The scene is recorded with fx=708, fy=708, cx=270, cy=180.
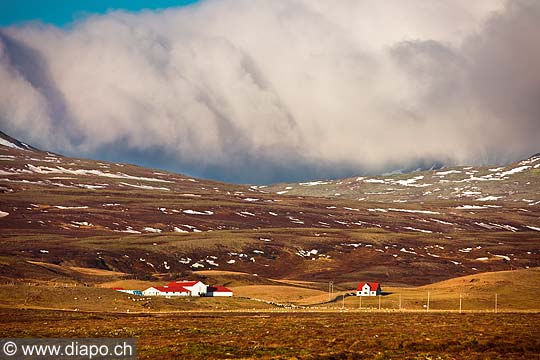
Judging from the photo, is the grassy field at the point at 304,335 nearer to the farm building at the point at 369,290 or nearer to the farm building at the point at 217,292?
the farm building at the point at 369,290

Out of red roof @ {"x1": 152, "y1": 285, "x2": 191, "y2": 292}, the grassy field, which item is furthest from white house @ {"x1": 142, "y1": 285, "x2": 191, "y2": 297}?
the grassy field

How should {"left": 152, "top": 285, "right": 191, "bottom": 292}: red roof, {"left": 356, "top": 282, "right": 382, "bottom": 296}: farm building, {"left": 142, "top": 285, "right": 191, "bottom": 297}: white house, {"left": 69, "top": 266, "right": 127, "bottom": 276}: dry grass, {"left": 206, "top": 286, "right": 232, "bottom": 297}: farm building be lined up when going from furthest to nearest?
{"left": 69, "top": 266, "right": 127, "bottom": 276}: dry grass < {"left": 206, "top": 286, "right": 232, "bottom": 297}: farm building < {"left": 356, "top": 282, "right": 382, "bottom": 296}: farm building < {"left": 152, "top": 285, "right": 191, "bottom": 292}: red roof < {"left": 142, "top": 285, "right": 191, "bottom": 297}: white house

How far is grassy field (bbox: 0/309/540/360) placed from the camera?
47719mm

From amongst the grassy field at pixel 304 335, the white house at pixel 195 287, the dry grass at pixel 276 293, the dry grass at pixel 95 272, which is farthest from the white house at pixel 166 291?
the grassy field at pixel 304 335

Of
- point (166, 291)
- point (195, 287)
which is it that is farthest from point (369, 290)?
point (166, 291)

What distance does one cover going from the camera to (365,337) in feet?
189

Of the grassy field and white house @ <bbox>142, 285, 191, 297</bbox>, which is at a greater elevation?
white house @ <bbox>142, 285, 191, 297</bbox>

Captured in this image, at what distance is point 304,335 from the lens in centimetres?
5912

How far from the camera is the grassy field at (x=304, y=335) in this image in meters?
47.7

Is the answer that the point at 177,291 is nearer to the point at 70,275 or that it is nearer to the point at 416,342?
the point at 70,275

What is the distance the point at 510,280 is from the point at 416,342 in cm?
8483

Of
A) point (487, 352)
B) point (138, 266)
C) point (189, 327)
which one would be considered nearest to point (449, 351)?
point (487, 352)

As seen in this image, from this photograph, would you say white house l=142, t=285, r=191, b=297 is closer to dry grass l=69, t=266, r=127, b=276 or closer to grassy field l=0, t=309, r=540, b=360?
dry grass l=69, t=266, r=127, b=276

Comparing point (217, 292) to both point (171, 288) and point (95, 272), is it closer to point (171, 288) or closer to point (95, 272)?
point (171, 288)
